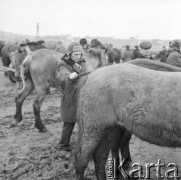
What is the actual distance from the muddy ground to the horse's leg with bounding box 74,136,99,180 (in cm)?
64

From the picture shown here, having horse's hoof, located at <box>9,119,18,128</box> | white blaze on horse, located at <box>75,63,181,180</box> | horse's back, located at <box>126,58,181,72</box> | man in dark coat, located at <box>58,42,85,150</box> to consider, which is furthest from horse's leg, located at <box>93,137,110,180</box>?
horse's hoof, located at <box>9,119,18,128</box>

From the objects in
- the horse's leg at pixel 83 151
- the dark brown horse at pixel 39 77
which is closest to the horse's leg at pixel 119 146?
the horse's leg at pixel 83 151

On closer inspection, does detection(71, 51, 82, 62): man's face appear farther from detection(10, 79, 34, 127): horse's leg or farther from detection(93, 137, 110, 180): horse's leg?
detection(10, 79, 34, 127): horse's leg

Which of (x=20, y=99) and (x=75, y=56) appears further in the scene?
(x=20, y=99)

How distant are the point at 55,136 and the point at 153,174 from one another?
237 centimetres

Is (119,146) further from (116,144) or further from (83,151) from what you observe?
(83,151)

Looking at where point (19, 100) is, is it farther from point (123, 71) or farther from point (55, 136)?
point (123, 71)

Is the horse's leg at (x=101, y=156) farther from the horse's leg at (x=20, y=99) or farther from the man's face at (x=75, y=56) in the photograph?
the horse's leg at (x=20, y=99)

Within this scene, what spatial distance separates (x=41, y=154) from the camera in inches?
179

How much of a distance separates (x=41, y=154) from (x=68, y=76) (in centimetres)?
167

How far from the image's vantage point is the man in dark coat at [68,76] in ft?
12.2

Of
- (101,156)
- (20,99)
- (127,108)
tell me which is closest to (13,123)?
(20,99)

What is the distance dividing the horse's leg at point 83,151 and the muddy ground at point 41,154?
0.64 meters

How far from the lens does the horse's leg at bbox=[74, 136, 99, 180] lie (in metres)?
3.11
